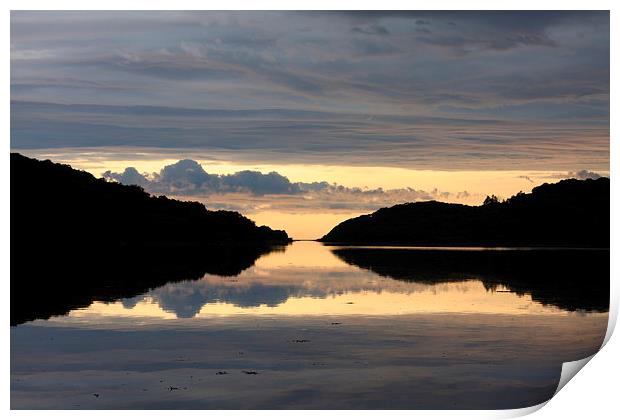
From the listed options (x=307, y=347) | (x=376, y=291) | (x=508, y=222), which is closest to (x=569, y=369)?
(x=307, y=347)

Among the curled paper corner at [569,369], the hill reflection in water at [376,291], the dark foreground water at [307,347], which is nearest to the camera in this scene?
the dark foreground water at [307,347]

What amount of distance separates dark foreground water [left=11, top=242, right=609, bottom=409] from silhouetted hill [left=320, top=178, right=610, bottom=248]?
104 inches

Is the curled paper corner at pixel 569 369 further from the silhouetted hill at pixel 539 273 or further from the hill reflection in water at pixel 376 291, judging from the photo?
the silhouetted hill at pixel 539 273

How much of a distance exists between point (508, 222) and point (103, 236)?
1988 cm

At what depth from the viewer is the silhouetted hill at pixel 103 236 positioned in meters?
28.4

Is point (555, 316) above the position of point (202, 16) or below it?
below

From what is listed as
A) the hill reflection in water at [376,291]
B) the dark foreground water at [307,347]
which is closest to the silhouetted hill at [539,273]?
the hill reflection in water at [376,291]

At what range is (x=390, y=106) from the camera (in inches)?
848

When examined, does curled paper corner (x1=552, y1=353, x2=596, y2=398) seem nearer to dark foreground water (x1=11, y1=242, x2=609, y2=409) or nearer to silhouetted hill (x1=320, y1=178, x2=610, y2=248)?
dark foreground water (x1=11, y1=242, x2=609, y2=409)

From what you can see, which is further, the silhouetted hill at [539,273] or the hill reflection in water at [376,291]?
the silhouetted hill at [539,273]

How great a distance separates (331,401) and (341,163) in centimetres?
911

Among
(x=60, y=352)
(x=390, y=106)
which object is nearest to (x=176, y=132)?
(x=390, y=106)

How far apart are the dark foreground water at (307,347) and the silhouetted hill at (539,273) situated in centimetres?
29

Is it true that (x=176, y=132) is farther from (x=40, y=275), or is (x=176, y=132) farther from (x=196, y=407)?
(x=40, y=275)
